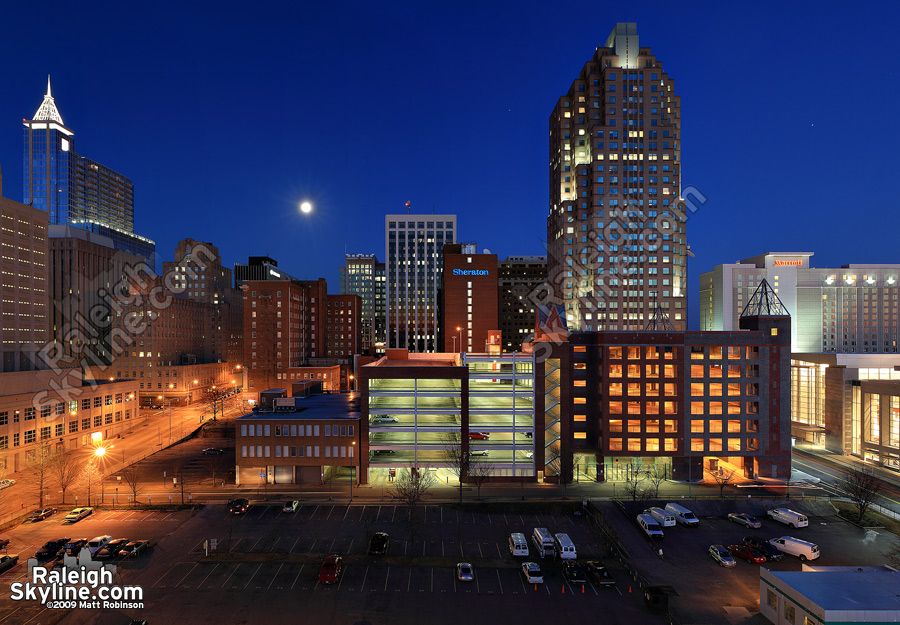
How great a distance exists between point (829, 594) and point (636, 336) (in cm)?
3915

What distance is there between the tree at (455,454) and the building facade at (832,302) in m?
148

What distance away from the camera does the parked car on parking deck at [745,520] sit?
48.6 m

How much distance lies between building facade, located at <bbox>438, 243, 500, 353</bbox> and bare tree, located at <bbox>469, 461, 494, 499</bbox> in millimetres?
66094

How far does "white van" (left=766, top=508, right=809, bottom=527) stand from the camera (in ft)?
160

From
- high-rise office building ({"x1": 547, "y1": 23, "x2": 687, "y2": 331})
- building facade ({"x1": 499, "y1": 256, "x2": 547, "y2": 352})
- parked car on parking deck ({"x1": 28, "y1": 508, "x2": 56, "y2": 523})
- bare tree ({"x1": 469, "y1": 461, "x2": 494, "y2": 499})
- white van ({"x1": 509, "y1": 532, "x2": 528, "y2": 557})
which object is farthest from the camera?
building facade ({"x1": 499, "y1": 256, "x2": 547, "y2": 352})

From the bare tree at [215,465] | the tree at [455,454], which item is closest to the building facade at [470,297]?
the tree at [455,454]

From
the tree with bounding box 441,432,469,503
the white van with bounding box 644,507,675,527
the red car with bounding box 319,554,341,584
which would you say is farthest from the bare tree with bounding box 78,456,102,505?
the white van with bounding box 644,507,675,527

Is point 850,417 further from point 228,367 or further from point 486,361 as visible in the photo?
point 228,367

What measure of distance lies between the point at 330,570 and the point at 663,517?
1392 inches

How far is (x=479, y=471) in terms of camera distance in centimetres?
5947

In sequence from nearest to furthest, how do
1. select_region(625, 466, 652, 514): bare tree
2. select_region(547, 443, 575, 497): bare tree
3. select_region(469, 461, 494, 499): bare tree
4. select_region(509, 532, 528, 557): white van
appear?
select_region(509, 532, 528, 557): white van
select_region(625, 466, 652, 514): bare tree
select_region(469, 461, 494, 499): bare tree
select_region(547, 443, 575, 497): bare tree

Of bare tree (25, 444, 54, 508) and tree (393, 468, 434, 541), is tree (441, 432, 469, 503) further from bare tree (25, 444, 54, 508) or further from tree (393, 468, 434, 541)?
bare tree (25, 444, 54, 508)

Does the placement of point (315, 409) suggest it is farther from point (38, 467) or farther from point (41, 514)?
point (38, 467)

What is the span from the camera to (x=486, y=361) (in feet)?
222
